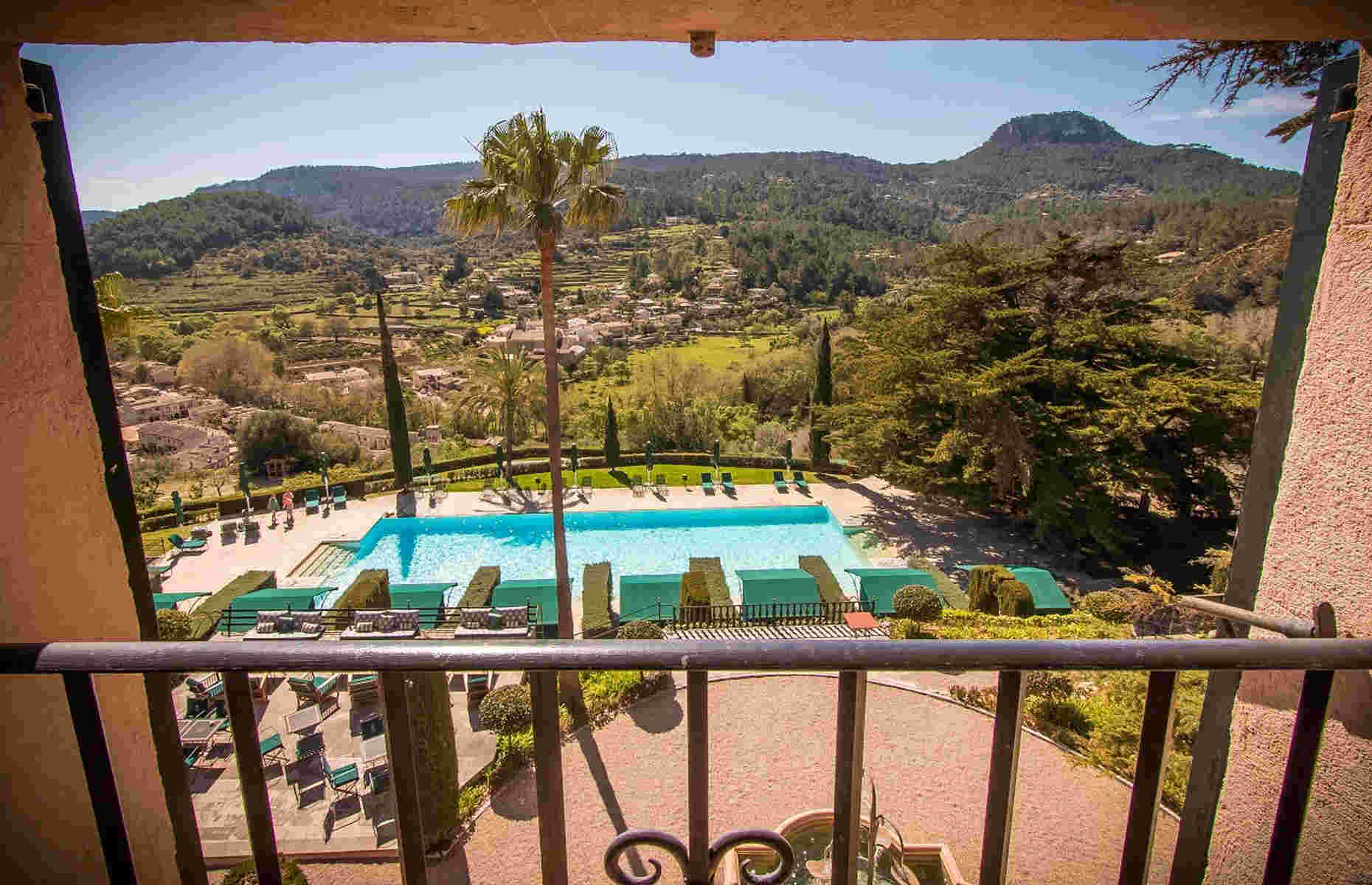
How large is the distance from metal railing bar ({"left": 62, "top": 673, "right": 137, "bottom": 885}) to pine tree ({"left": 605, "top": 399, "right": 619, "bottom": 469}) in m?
23.7

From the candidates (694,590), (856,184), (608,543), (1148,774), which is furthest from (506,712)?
(856,184)

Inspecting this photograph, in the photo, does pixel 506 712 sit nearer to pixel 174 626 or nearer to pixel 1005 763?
pixel 174 626

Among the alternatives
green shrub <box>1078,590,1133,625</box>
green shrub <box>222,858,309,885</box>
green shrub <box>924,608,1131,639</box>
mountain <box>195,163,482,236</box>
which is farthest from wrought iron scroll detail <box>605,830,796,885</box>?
mountain <box>195,163,482,236</box>

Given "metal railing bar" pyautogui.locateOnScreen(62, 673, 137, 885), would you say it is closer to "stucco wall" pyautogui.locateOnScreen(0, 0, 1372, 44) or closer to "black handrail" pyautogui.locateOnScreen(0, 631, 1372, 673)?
"black handrail" pyautogui.locateOnScreen(0, 631, 1372, 673)

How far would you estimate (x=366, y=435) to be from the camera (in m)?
31.5

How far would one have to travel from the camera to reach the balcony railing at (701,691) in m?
0.98

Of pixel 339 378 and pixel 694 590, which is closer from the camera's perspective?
pixel 694 590

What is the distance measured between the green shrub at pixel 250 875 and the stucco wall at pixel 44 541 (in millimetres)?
5515

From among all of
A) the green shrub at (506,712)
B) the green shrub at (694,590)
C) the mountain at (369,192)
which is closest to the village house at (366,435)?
the green shrub at (694,590)

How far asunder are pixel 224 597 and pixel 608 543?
8998mm

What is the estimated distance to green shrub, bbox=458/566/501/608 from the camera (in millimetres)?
13547

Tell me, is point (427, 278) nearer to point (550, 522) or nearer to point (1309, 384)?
point (550, 522)

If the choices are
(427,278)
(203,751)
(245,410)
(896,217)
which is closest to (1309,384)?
(203,751)

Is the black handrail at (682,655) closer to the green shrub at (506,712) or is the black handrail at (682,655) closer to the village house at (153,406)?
the green shrub at (506,712)
